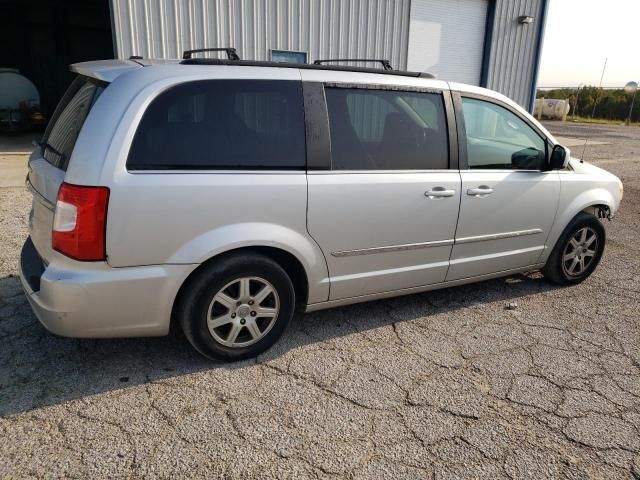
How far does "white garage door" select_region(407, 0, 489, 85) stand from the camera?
395 inches

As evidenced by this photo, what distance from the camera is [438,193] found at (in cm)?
337

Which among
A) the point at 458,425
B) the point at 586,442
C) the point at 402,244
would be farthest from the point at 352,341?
the point at 586,442

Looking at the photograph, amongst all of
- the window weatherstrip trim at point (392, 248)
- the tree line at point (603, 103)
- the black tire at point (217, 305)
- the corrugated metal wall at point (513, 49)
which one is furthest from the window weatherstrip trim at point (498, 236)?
the tree line at point (603, 103)

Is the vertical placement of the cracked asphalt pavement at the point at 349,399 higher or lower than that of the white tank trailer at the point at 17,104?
lower

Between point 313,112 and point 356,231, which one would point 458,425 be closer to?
point 356,231

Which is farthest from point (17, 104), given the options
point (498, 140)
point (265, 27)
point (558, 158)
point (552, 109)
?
point (552, 109)

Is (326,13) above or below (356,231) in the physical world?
above

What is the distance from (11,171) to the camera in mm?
8344

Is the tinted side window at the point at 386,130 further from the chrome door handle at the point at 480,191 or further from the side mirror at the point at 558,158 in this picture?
the side mirror at the point at 558,158

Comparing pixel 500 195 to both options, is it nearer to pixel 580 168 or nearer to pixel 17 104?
pixel 580 168

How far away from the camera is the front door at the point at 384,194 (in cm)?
307

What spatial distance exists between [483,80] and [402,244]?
363 inches

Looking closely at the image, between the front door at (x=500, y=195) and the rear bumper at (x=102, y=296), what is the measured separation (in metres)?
2.04

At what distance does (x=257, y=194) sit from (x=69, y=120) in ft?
3.88
